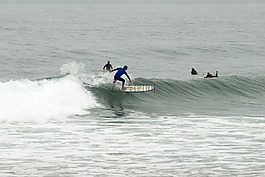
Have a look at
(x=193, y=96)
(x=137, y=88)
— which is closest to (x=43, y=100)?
(x=137, y=88)

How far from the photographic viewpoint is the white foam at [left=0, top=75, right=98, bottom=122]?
2597cm

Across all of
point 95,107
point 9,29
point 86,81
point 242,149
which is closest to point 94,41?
point 9,29

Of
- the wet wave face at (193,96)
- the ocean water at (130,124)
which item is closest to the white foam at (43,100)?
the ocean water at (130,124)

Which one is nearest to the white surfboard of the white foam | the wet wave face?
the wet wave face

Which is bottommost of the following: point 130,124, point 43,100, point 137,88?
point 130,124

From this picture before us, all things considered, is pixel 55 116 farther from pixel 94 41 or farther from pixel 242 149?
pixel 94 41

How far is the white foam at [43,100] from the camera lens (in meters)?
26.0

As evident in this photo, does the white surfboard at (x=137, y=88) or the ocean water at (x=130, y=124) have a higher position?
the white surfboard at (x=137, y=88)

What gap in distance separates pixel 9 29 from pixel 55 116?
68.7m

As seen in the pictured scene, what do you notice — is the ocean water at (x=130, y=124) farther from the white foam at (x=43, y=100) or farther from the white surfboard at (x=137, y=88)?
the white surfboard at (x=137, y=88)

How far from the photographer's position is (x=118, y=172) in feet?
60.0

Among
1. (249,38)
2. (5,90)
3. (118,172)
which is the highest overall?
(249,38)

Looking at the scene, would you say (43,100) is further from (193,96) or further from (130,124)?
(193,96)

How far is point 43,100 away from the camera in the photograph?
28500mm
